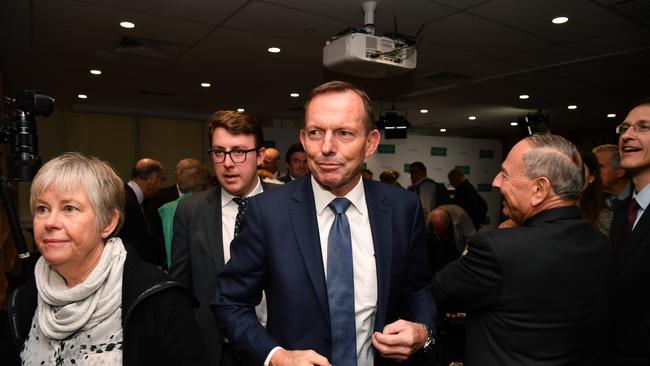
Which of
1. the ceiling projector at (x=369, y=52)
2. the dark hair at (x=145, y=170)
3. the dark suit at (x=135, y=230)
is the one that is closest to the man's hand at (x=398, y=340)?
the dark suit at (x=135, y=230)

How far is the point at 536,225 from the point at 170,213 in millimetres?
1566

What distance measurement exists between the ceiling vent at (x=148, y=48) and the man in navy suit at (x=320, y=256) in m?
4.27

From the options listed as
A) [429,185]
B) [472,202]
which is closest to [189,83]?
[429,185]

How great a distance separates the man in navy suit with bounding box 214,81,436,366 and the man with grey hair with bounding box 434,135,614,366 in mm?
186

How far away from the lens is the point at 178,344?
3.90ft

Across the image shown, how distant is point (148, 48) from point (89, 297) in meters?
4.58

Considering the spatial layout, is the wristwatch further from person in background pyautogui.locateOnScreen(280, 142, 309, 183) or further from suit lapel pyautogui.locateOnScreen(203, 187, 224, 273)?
person in background pyautogui.locateOnScreen(280, 142, 309, 183)

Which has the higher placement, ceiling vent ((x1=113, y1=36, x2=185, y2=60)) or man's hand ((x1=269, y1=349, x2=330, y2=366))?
ceiling vent ((x1=113, y1=36, x2=185, y2=60))

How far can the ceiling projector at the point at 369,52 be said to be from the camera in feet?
12.6

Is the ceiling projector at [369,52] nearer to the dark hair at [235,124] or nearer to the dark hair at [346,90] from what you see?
the dark hair at [235,124]

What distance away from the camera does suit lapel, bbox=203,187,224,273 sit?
1754mm

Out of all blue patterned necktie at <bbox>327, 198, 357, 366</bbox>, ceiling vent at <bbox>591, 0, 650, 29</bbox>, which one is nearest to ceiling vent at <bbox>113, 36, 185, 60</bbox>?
ceiling vent at <bbox>591, 0, 650, 29</bbox>

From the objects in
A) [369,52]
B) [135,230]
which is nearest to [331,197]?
[135,230]

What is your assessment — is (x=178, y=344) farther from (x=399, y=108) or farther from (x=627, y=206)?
(x=399, y=108)
